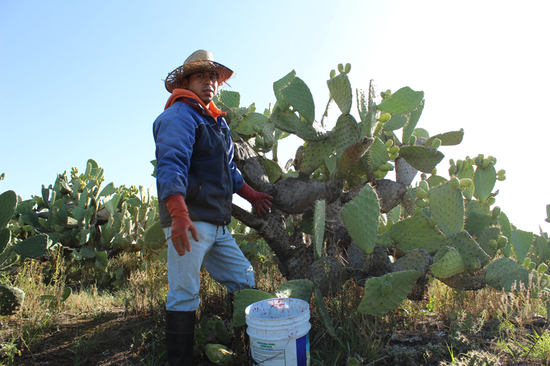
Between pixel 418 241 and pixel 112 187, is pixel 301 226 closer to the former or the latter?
pixel 418 241

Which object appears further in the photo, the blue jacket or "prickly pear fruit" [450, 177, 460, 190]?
"prickly pear fruit" [450, 177, 460, 190]

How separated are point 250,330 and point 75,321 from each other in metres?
2.34

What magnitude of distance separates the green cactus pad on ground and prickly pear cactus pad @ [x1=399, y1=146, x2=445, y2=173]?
860mm

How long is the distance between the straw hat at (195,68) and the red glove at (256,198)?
949mm

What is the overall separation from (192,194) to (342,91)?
1.50 m

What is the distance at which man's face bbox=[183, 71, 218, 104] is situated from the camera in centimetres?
267

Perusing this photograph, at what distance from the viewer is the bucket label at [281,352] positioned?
6.23 ft

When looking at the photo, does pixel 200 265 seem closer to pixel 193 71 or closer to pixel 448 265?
pixel 193 71

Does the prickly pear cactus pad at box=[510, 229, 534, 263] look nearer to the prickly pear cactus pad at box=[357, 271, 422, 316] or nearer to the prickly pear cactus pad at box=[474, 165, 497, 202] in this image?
the prickly pear cactus pad at box=[474, 165, 497, 202]

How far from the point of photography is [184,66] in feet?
8.71

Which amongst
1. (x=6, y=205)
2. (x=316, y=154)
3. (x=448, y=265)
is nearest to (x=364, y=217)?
(x=448, y=265)

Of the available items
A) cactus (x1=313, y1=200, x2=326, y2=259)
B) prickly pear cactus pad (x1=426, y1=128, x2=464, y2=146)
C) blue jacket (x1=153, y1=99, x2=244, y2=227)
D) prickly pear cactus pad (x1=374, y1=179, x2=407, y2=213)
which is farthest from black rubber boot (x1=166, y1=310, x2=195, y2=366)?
prickly pear cactus pad (x1=426, y1=128, x2=464, y2=146)

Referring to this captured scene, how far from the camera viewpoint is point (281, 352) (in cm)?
190

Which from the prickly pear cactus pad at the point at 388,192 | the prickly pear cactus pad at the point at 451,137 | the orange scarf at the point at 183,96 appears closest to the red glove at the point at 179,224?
the orange scarf at the point at 183,96
